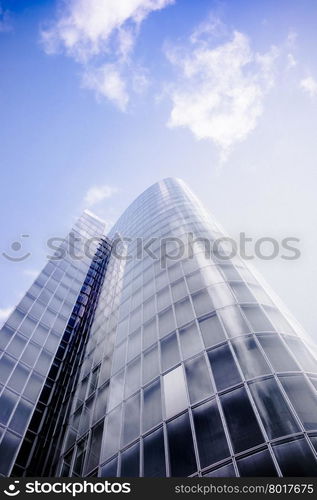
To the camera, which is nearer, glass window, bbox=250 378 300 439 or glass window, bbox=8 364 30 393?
glass window, bbox=250 378 300 439

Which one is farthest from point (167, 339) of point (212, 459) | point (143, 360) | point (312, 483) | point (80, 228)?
point (80, 228)

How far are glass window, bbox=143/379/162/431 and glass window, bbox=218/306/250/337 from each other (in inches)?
156

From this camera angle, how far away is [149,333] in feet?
57.2

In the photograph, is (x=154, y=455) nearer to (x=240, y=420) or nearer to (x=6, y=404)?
(x=240, y=420)

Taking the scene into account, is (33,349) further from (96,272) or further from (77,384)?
(96,272)

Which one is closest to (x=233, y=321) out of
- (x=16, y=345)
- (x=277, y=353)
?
(x=277, y=353)

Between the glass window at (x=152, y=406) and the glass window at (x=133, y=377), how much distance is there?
0.92 metres

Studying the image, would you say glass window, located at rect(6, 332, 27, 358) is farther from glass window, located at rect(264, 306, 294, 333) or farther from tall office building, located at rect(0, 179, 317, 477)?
glass window, located at rect(264, 306, 294, 333)

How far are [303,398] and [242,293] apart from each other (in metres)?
7.27

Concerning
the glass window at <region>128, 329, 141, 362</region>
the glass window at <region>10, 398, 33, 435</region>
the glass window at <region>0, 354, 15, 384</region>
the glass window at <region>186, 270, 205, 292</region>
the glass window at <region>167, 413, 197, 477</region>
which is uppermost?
the glass window at <region>186, 270, 205, 292</region>

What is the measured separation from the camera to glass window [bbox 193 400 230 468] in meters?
9.12

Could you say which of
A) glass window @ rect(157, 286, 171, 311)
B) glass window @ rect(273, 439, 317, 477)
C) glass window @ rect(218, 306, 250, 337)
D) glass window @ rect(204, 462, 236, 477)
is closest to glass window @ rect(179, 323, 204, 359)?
glass window @ rect(218, 306, 250, 337)
